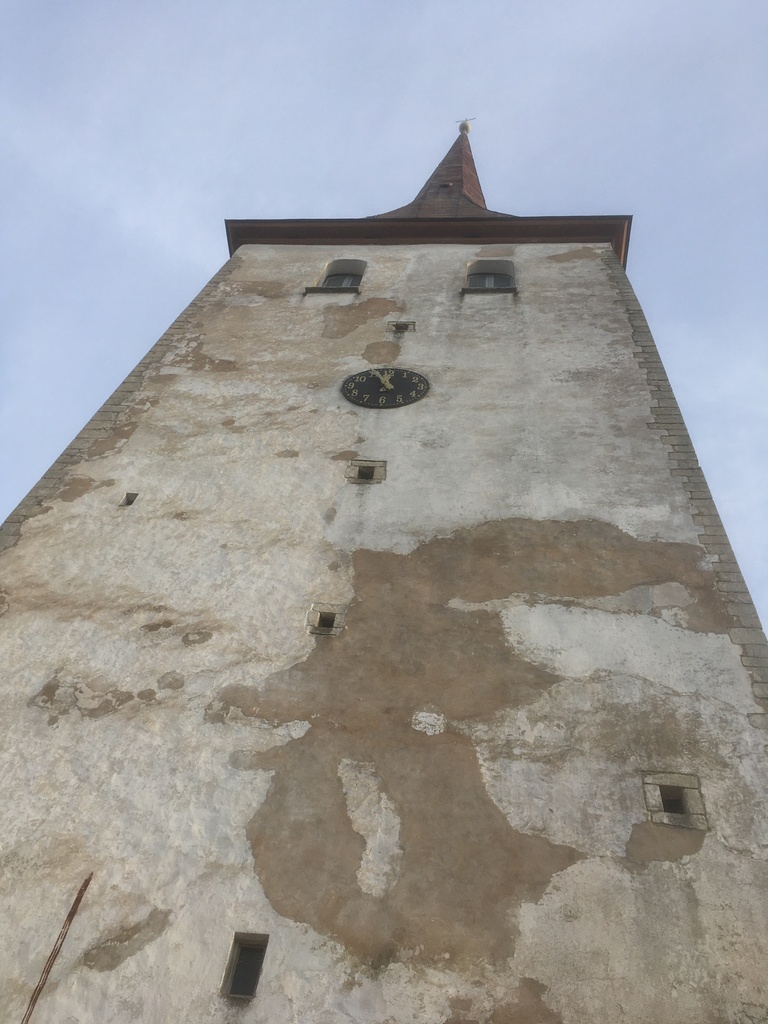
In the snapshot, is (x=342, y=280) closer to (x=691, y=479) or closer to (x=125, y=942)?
(x=691, y=479)

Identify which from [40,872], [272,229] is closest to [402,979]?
[40,872]

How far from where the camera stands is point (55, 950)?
4.67 meters

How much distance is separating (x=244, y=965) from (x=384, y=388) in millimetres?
6030

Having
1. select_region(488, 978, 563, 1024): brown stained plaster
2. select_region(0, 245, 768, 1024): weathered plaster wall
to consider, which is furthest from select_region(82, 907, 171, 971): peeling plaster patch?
select_region(488, 978, 563, 1024): brown stained plaster

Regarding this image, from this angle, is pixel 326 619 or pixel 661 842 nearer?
pixel 661 842

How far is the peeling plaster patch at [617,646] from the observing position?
585cm

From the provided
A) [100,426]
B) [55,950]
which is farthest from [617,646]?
[100,426]

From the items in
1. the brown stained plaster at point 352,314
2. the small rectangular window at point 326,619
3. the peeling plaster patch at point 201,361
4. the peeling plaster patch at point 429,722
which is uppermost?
the brown stained plaster at point 352,314

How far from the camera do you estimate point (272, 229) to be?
14125mm

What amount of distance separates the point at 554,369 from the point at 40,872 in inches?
275

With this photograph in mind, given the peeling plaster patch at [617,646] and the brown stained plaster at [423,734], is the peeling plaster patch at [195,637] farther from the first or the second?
the peeling plaster patch at [617,646]

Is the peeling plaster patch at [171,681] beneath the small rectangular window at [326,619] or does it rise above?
beneath

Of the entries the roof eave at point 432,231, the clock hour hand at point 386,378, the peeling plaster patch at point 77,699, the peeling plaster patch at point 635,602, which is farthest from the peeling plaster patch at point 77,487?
the roof eave at point 432,231

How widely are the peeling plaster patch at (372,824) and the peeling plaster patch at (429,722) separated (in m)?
0.45
